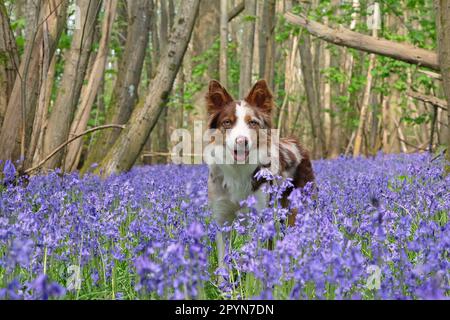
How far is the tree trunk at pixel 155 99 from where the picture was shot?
8.34 metres

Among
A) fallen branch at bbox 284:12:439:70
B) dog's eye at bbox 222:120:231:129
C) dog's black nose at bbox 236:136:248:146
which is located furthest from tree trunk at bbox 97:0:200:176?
dog's black nose at bbox 236:136:248:146

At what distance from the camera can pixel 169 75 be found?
850cm

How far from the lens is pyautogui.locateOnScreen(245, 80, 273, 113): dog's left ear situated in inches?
195

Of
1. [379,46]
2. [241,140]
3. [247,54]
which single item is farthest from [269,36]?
[241,140]

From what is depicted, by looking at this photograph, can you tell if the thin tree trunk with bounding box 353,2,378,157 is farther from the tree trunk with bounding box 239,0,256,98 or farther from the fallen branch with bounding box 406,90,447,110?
the fallen branch with bounding box 406,90,447,110

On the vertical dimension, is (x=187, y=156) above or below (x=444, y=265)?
above

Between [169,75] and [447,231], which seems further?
[169,75]

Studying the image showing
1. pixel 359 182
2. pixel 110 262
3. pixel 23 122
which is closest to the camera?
pixel 110 262

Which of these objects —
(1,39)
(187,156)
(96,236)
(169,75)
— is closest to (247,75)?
(187,156)

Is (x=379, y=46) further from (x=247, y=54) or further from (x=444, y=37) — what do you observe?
(x=247, y=54)

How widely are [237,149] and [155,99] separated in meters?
4.37

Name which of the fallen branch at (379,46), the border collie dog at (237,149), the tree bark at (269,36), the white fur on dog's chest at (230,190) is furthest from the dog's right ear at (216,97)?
the tree bark at (269,36)
